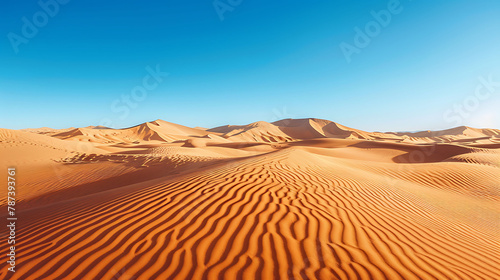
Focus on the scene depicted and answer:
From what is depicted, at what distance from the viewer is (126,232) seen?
2.85m

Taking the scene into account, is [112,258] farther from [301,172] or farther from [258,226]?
[301,172]

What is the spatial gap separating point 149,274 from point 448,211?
699cm

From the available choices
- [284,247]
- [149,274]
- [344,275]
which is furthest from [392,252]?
→ [149,274]

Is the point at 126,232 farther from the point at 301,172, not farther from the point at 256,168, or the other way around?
the point at 301,172

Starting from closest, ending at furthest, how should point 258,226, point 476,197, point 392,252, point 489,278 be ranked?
point 489,278, point 392,252, point 258,226, point 476,197

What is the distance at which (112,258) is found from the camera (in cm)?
234

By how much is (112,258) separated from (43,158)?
14.7 metres

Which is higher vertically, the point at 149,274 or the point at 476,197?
the point at 149,274

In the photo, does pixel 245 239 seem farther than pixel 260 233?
No

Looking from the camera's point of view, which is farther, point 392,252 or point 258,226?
point 258,226

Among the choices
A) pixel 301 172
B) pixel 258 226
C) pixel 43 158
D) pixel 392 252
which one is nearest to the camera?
pixel 392 252

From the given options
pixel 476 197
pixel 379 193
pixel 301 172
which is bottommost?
pixel 476 197

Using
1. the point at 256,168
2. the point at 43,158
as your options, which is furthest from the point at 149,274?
the point at 43,158

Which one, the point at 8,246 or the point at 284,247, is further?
the point at 8,246
